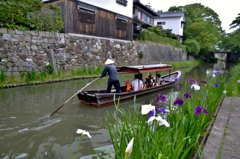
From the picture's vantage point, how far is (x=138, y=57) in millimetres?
20438

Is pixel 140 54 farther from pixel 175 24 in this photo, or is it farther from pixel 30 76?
pixel 175 24

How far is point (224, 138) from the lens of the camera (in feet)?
8.88

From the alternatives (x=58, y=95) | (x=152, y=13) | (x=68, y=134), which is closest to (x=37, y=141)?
(x=68, y=134)

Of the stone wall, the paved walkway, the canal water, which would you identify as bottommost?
the canal water

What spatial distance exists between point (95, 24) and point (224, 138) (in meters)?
13.8

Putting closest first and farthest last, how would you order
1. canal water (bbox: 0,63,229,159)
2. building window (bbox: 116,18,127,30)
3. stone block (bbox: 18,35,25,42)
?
canal water (bbox: 0,63,229,159), stone block (bbox: 18,35,25,42), building window (bbox: 116,18,127,30)

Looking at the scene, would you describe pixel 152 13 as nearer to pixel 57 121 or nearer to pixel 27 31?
pixel 27 31

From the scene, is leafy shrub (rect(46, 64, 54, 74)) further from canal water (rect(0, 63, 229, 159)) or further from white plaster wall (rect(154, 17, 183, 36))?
white plaster wall (rect(154, 17, 183, 36))

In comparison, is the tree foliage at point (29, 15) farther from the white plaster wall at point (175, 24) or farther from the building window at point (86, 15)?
the white plaster wall at point (175, 24)

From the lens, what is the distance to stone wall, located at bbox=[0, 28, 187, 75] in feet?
32.1

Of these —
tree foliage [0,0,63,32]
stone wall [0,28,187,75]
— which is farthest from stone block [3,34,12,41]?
tree foliage [0,0,63,32]

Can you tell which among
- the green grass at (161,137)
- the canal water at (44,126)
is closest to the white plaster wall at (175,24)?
the canal water at (44,126)

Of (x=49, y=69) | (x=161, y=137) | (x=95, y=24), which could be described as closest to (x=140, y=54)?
(x=95, y=24)

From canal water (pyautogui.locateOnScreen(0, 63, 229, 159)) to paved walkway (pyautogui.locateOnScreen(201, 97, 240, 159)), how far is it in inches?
57.6
